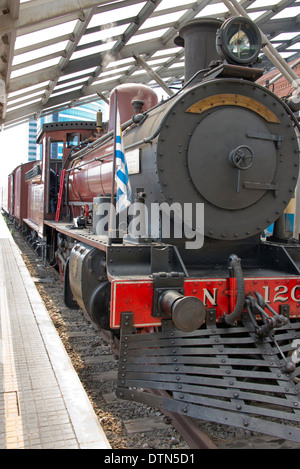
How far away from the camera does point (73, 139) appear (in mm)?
8680

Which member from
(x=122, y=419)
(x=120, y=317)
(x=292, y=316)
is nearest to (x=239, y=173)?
(x=292, y=316)

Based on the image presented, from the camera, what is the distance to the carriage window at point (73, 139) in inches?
335

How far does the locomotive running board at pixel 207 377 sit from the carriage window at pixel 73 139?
6.27m

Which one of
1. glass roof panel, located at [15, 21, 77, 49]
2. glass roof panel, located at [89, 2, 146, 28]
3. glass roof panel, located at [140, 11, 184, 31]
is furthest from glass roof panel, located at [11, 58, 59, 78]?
glass roof panel, located at [140, 11, 184, 31]

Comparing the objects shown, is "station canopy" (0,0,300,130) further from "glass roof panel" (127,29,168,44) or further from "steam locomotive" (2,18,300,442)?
"steam locomotive" (2,18,300,442)

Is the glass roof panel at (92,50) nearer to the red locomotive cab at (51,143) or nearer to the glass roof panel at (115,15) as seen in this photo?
the glass roof panel at (115,15)

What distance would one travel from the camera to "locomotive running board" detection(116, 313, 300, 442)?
8.64 feet

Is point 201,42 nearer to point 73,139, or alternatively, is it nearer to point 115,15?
point 73,139

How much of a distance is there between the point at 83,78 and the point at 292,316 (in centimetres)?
1197

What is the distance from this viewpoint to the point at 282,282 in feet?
11.0

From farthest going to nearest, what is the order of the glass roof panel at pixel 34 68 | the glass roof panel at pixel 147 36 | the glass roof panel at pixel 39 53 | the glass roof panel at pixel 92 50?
1. the glass roof panel at pixel 147 36
2. the glass roof panel at pixel 92 50
3. the glass roof panel at pixel 34 68
4. the glass roof panel at pixel 39 53

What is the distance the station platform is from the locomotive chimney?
305 centimetres

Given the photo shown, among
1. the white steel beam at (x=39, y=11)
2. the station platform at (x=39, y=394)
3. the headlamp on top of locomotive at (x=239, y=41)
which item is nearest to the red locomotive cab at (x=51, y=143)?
the white steel beam at (x=39, y=11)

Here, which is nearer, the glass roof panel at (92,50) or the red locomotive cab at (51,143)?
the red locomotive cab at (51,143)
